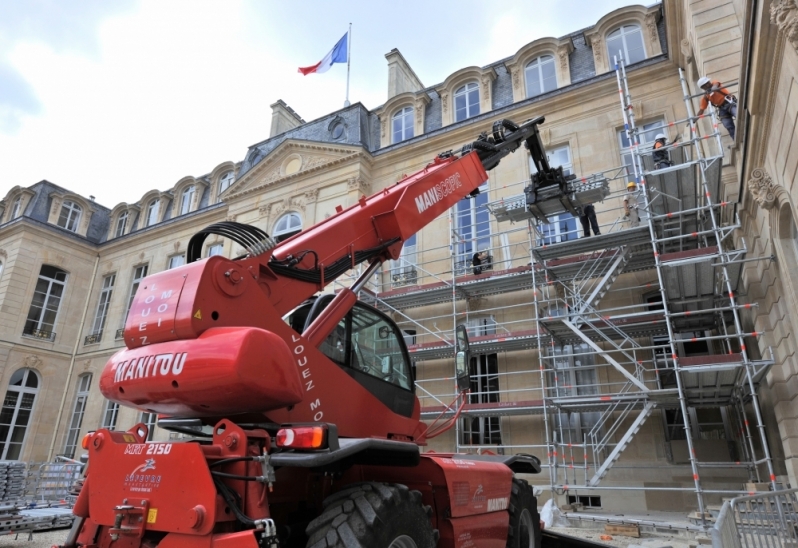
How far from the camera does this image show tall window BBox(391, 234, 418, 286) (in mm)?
15594

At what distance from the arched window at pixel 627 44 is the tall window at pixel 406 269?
787 cm

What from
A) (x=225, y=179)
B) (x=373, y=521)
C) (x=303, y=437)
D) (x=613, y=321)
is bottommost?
(x=373, y=521)

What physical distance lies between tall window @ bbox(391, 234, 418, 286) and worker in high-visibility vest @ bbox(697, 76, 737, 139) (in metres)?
8.26

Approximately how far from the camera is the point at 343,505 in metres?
3.09

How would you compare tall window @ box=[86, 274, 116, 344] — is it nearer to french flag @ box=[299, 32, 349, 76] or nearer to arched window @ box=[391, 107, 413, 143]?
french flag @ box=[299, 32, 349, 76]

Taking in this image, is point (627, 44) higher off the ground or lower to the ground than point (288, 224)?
higher

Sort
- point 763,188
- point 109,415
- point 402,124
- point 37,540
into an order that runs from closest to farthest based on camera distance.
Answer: point 763,188, point 37,540, point 402,124, point 109,415

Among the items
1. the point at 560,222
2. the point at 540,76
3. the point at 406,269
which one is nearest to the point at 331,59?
the point at 540,76

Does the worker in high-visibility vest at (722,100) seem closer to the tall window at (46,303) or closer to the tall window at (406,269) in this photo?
the tall window at (406,269)

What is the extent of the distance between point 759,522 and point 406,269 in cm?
1164

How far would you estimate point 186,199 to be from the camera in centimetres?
2436

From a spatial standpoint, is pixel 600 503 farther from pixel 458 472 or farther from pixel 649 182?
pixel 458 472

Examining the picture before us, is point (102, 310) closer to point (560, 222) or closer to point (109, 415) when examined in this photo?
point (109, 415)

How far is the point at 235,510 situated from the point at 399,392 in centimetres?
245
